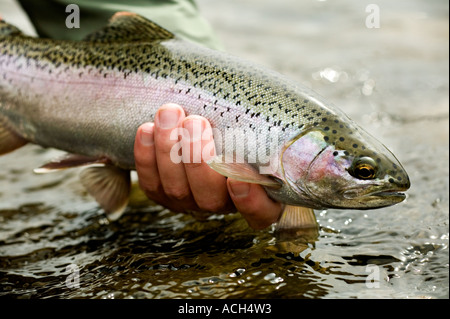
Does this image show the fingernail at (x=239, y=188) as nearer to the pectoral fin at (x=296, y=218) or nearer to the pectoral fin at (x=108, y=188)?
the pectoral fin at (x=296, y=218)

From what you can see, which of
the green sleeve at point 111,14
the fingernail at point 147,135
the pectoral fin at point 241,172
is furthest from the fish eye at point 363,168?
the green sleeve at point 111,14

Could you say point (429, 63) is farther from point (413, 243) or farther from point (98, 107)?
point (98, 107)

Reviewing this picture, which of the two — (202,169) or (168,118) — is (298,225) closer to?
(202,169)

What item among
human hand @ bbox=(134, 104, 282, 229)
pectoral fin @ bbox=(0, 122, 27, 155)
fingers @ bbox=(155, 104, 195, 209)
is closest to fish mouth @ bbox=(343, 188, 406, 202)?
human hand @ bbox=(134, 104, 282, 229)

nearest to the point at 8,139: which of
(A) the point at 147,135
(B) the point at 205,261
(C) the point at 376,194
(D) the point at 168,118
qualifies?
(A) the point at 147,135

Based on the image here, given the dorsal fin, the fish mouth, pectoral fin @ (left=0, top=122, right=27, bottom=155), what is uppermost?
the dorsal fin

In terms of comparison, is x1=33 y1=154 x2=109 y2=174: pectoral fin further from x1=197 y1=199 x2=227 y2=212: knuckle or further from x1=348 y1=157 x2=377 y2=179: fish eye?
x1=348 y1=157 x2=377 y2=179: fish eye

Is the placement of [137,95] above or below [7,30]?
below
